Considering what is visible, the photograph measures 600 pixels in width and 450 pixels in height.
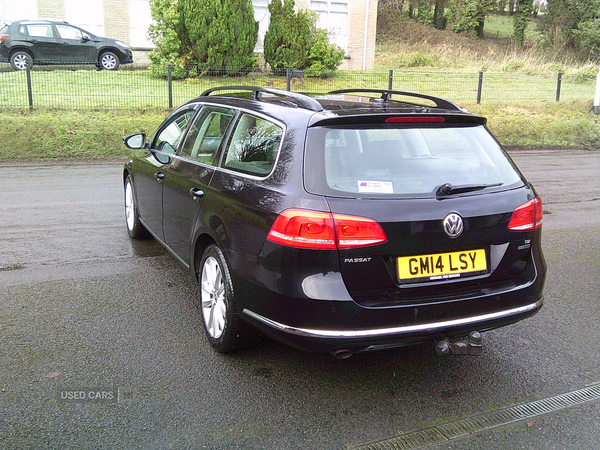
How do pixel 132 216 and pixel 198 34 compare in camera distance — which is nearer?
pixel 132 216

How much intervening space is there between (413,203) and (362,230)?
343mm

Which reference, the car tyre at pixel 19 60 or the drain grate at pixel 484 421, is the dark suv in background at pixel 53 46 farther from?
the drain grate at pixel 484 421

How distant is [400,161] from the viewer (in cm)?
346

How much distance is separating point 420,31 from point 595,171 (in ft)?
143

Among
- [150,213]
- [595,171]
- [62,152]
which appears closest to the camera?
[150,213]

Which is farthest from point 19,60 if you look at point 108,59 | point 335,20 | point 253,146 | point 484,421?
point 484,421

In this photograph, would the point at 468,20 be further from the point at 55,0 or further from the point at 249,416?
the point at 249,416

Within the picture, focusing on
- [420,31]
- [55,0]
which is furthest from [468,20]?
[55,0]

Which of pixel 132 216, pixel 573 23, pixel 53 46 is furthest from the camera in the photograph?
pixel 573 23

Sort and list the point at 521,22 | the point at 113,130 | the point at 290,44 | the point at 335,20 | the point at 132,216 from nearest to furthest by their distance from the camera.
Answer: the point at 132,216 < the point at 113,130 < the point at 290,44 < the point at 335,20 < the point at 521,22

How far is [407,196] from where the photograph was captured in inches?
127

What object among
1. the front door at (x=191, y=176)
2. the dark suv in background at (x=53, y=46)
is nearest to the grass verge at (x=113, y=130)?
the dark suv in background at (x=53, y=46)

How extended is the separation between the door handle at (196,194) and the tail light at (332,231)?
116 cm

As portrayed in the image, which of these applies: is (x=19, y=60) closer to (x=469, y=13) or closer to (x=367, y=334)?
(x=367, y=334)
